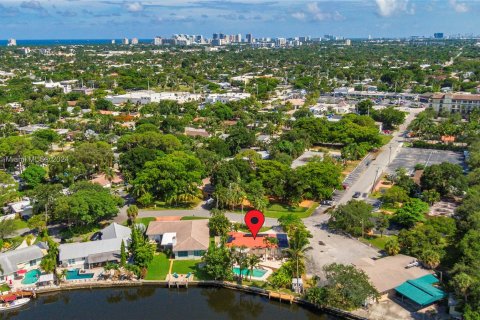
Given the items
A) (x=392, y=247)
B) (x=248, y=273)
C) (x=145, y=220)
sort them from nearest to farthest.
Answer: (x=248, y=273)
(x=392, y=247)
(x=145, y=220)

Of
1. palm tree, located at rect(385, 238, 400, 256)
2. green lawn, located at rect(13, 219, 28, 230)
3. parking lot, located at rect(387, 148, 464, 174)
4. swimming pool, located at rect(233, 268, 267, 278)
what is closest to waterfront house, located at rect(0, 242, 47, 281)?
green lawn, located at rect(13, 219, 28, 230)

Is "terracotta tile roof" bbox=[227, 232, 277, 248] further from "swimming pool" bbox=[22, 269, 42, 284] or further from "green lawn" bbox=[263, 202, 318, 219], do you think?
"swimming pool" bbox=[22, 269, 42, 284]

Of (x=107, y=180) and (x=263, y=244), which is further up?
(x=107, y=180)

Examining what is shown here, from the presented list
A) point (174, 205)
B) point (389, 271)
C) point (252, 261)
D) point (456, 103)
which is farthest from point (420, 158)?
point (252, 261)

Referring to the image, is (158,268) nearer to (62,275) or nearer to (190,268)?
(190,268)

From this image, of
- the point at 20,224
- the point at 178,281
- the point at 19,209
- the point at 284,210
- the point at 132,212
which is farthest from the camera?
the point at 284,210

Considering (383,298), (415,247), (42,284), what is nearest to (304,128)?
(415,247)
